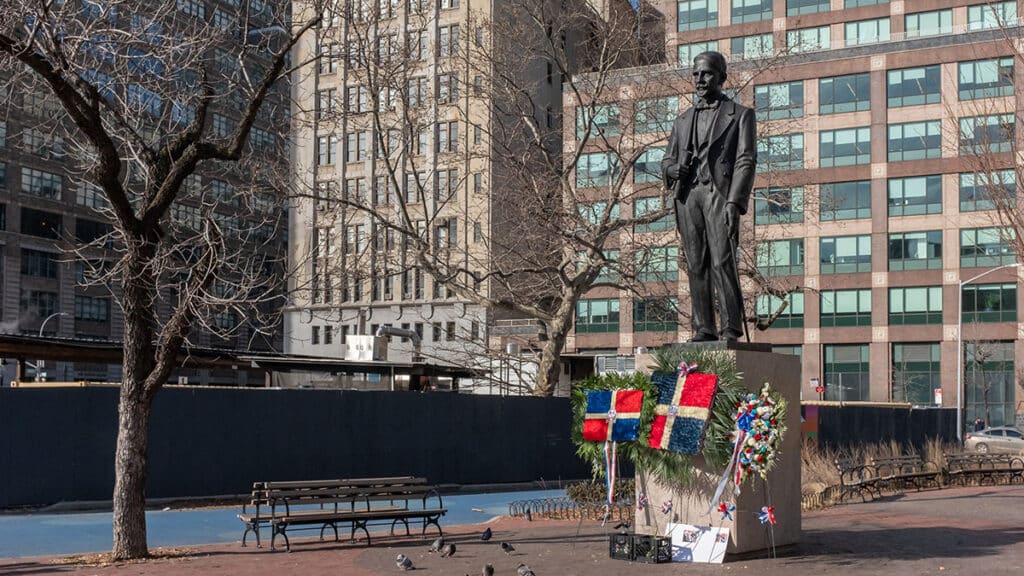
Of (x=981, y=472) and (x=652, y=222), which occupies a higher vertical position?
(x=652, y=222)

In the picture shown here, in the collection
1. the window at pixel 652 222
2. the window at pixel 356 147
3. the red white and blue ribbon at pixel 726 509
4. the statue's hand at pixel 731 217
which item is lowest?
the red white and blue ribbon at pixel 726 509

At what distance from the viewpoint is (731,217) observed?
536 inches

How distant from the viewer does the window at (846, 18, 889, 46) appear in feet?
240

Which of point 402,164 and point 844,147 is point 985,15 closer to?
point 844,147

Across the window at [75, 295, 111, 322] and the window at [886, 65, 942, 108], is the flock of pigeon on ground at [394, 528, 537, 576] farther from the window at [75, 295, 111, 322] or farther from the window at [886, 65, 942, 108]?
the window at [75, 295, 111, 322]

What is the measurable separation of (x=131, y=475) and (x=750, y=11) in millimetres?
66917

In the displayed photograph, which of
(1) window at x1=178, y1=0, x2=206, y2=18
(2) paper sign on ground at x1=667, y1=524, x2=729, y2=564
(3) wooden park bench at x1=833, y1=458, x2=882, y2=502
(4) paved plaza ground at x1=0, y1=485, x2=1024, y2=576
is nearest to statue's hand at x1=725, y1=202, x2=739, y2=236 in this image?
(2) paper sign on ground at x1=667, y1=524, x2=729, y2=564

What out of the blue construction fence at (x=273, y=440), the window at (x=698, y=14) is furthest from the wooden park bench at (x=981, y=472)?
the window at (x=698, y=14)

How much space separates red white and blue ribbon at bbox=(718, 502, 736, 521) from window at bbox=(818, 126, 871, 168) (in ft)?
191

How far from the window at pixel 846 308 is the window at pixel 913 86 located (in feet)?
37.2

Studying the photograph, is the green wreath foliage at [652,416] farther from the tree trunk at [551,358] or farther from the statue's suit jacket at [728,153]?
the tree trunk at [551,358]

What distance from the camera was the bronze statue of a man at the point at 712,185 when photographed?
13.7 meters

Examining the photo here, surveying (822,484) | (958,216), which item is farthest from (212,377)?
(822,484)

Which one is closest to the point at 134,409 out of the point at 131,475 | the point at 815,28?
the point at 131,475
